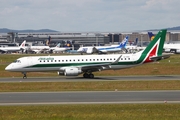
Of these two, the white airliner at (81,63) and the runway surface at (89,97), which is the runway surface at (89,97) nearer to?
the runway surface at (89,97)

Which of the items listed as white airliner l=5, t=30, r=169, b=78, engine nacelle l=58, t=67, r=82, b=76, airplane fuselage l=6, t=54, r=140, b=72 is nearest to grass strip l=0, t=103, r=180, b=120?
engine nacelle l=58, t=67, r=82, b=76

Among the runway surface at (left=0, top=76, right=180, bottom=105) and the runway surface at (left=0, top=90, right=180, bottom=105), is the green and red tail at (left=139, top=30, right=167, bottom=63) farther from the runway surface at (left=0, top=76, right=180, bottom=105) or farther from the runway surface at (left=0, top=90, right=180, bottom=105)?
the runway surface at (left=0, top=90, right=180, bottom=105)

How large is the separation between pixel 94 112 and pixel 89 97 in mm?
7148

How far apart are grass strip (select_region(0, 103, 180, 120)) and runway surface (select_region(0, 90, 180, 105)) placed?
2.05m

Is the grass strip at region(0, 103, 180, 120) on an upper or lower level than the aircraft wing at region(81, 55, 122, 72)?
lower

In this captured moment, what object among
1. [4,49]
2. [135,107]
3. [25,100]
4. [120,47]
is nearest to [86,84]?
[25,100]

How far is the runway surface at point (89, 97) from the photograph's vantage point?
27641 millimetres

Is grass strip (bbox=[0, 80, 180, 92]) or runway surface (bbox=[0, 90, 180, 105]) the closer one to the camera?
runway surface (bbox=[0, 90, 180, 105])

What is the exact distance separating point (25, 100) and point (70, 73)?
1852 centimetres

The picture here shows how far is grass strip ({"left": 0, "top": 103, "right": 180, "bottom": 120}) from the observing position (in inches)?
827

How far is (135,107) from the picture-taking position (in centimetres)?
2461

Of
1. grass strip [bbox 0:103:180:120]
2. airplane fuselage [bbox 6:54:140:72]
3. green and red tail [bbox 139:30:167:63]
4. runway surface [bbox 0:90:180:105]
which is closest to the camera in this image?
grass strip [bbox 0:103:180:120]

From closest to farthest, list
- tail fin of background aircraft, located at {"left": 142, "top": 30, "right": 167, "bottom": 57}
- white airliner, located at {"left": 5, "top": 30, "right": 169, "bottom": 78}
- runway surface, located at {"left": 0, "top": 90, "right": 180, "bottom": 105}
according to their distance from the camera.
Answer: runway surface, located at {"left": 0, "top": 90, "right": 180, "bottom": 105}
white airliner, located at {"left": 5, "top": 30, "right": 169, "bottom": 78}
tail fin of background aircraft, located at {"left": 142, "top": 30, "right": 167, "bottom": 57}

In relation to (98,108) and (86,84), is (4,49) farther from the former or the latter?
(98,108)
